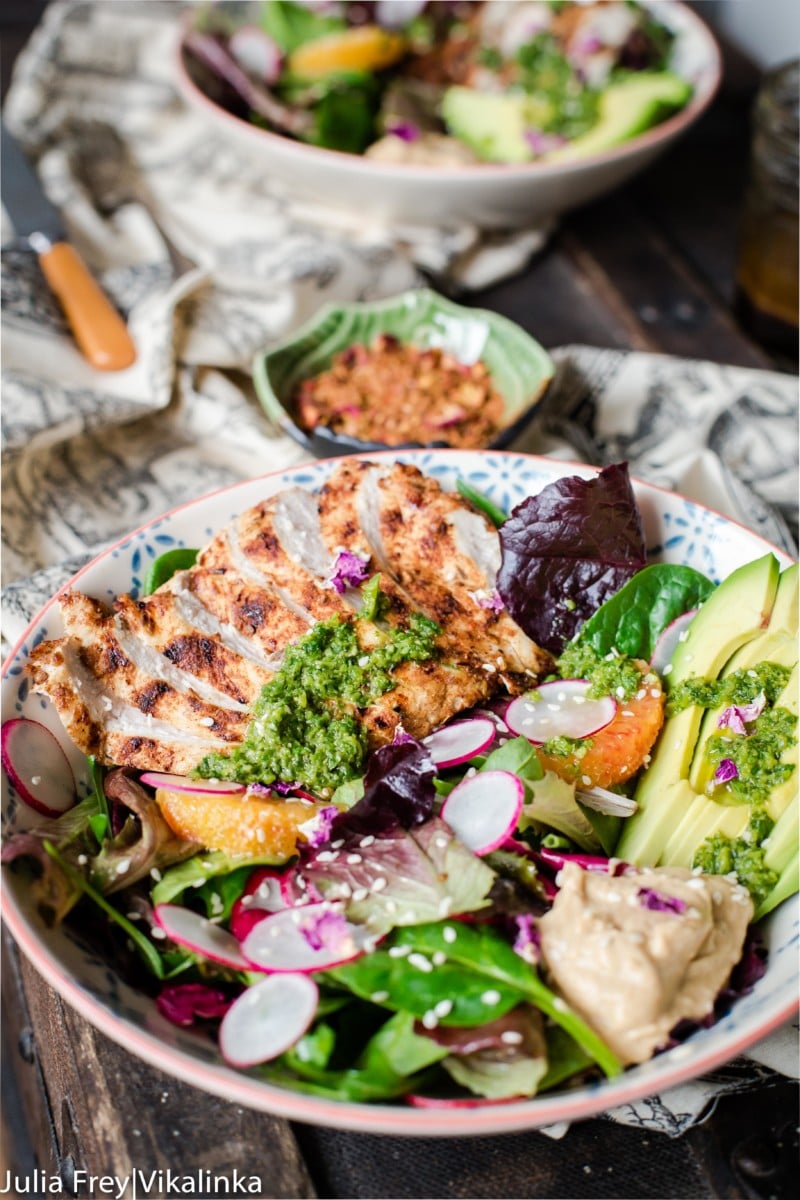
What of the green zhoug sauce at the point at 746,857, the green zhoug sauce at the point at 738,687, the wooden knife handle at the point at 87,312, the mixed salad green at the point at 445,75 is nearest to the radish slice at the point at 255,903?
the green zhoug sauce at the point at 746,857

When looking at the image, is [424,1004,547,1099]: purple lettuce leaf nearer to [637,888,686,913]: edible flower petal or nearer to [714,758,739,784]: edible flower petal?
[637,888,686,913]: edible flower petal

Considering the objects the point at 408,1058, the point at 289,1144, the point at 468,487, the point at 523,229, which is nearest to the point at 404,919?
the point at 408,1058

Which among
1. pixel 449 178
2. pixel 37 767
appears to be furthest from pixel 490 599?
pixel 449 178

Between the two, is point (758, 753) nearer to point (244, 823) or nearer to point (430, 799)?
point (430, 799)

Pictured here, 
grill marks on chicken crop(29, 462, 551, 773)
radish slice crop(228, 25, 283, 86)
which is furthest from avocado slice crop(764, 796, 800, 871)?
radish slice crop(228, 25, 283, 86)

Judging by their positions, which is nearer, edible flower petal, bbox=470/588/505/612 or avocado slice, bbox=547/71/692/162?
edible flower petal, bbox=470/588/505/612

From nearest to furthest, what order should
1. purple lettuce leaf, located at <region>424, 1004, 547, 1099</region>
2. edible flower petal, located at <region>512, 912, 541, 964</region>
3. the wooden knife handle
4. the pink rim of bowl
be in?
purple lettuce leaf, located at <region>424, 1004, 547, 1099</region> < edible flower petal, located at <region>512, 912, 541, 964</region> < the wooden knife handle < the pink rim of bowl
